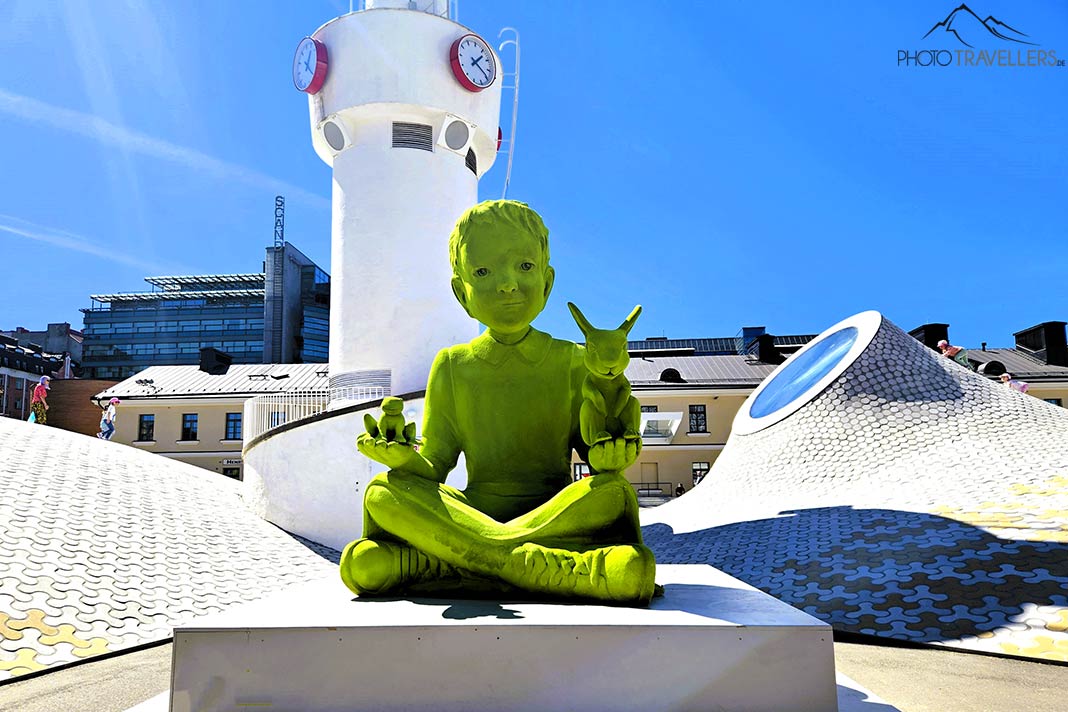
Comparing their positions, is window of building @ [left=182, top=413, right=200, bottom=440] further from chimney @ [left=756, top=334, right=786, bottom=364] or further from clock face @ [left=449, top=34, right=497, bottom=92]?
chimney @ [left=756, top=334, right=786, bottom=364]

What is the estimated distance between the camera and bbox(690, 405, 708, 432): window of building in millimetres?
23641

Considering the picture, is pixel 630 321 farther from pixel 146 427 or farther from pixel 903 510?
pixel 146 427

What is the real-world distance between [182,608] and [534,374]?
5184 mm

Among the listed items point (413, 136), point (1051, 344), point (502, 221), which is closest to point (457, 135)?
point (413, 136)

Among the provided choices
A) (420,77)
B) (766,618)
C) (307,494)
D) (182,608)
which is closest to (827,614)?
(766,618)

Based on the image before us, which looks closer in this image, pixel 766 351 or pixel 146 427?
pixel 146 427

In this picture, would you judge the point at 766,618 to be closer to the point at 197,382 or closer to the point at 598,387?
the point at 598,387

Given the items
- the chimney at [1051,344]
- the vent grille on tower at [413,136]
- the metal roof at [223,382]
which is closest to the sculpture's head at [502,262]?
the vent grille on tower at [413,136]

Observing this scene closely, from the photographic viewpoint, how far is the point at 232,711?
2633 mm

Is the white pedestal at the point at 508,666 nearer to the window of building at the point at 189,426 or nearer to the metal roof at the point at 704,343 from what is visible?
the window of building at the point at 189,426

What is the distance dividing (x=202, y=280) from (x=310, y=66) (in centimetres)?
4470

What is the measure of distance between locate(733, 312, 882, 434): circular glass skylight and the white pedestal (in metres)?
9.32

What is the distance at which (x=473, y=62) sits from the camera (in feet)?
42.9


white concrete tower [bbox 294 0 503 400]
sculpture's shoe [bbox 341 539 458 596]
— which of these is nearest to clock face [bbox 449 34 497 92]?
white concrete tower [bbox 294 0 503 400]
